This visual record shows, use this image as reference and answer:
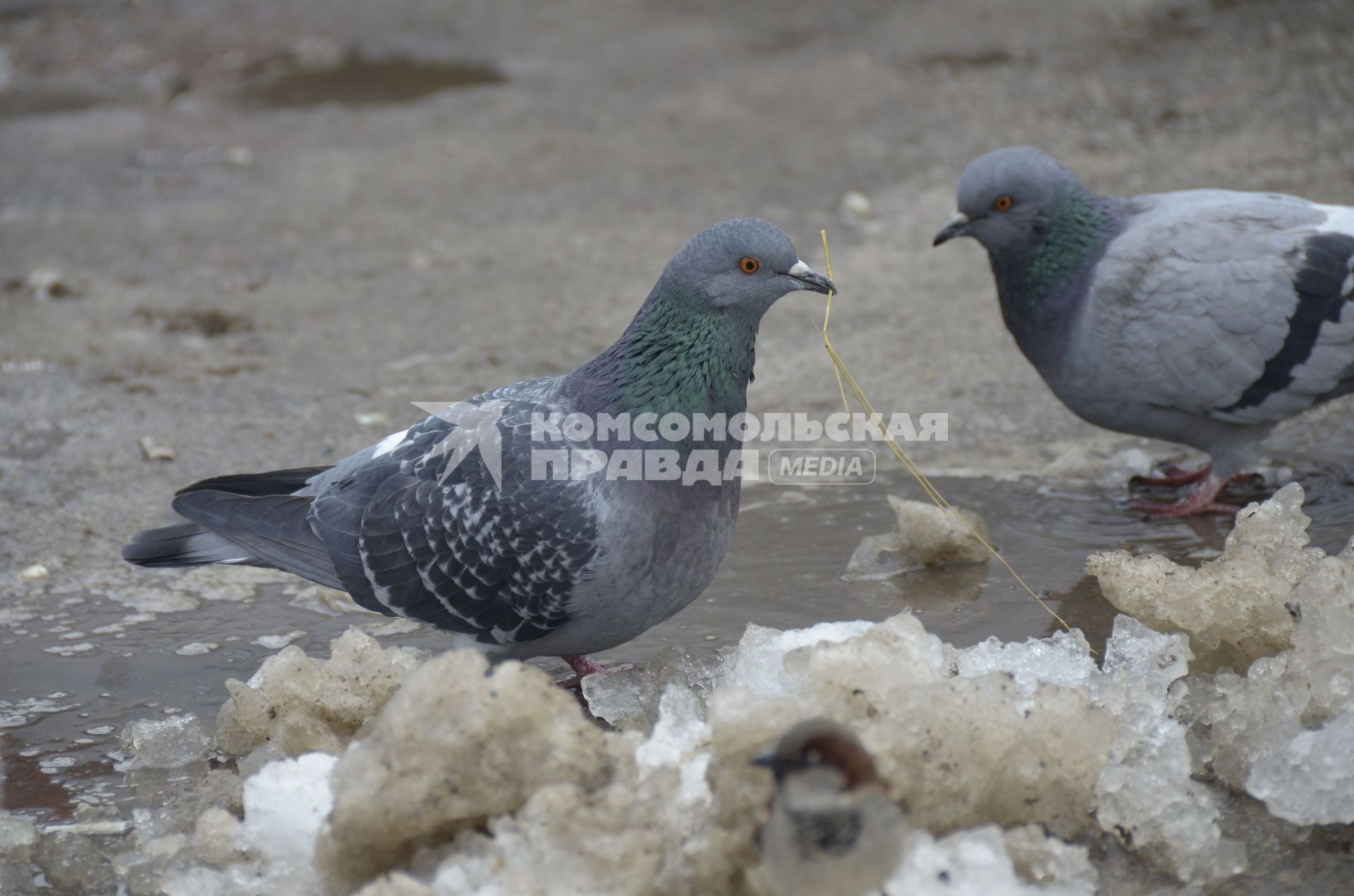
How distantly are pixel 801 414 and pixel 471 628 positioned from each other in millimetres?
2388

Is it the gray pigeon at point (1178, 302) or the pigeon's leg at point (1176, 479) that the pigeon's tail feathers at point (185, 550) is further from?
the pigeon's leg at point (1176, 479)

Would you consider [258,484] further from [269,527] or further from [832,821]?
[832,821]

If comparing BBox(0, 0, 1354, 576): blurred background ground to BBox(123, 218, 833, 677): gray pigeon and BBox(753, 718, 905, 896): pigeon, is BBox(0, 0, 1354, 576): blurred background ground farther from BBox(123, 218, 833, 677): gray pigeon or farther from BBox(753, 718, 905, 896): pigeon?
BBox(753, 718, 905, 896): pigeon

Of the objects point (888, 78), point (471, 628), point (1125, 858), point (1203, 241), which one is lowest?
point (1125, 858)

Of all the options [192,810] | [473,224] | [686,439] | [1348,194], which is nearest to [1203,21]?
[1348,194]

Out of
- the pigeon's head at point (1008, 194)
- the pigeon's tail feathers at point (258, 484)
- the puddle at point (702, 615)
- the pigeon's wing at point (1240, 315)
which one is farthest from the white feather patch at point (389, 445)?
the pigeon's wing at point (1240, 315)

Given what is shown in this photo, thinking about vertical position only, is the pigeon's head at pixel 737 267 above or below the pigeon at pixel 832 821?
above

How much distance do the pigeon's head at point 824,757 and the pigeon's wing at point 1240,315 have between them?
2.70m

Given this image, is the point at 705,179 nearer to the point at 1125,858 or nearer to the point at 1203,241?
the point at 1203,241

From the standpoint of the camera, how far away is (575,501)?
3.25 meters

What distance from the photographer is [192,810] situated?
3.11 meters

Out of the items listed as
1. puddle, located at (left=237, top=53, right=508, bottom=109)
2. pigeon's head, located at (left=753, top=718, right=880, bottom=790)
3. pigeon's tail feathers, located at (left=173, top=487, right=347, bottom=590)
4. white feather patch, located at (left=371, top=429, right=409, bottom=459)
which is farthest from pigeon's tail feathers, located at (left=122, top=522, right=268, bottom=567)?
puddle, located at (left=237, top=53, right=508, bottom=109)

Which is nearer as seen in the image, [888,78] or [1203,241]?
[1203,241]

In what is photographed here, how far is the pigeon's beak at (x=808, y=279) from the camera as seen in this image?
3.41 meters
